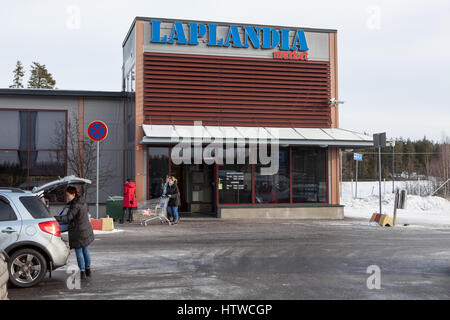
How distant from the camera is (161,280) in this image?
828 centimetres

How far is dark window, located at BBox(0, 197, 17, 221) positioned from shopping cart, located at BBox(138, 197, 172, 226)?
31.3 feet

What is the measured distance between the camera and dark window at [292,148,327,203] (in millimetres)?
21000

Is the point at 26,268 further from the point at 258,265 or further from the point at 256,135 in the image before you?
the point at 256,135

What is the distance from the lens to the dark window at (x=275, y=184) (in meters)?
20.6

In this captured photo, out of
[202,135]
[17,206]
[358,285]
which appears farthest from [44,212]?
[202,135]

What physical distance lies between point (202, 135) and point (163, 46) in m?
4.23

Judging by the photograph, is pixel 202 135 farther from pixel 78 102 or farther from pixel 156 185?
pixel 78 102

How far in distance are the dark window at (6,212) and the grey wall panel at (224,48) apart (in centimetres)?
1319

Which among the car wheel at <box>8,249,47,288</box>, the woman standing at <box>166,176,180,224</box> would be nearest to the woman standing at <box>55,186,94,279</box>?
the car wheel at <box>8,249,47,288</box>

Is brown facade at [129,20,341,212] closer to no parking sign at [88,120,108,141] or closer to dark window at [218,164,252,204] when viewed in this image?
dark window at [218,164,252,204]

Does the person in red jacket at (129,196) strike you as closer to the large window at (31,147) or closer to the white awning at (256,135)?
the white awning at (256,135)

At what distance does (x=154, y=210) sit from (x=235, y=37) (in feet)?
26.6

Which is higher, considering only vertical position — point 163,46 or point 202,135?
point 163,46

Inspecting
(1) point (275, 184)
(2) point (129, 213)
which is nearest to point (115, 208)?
(2) point (129, 213)
